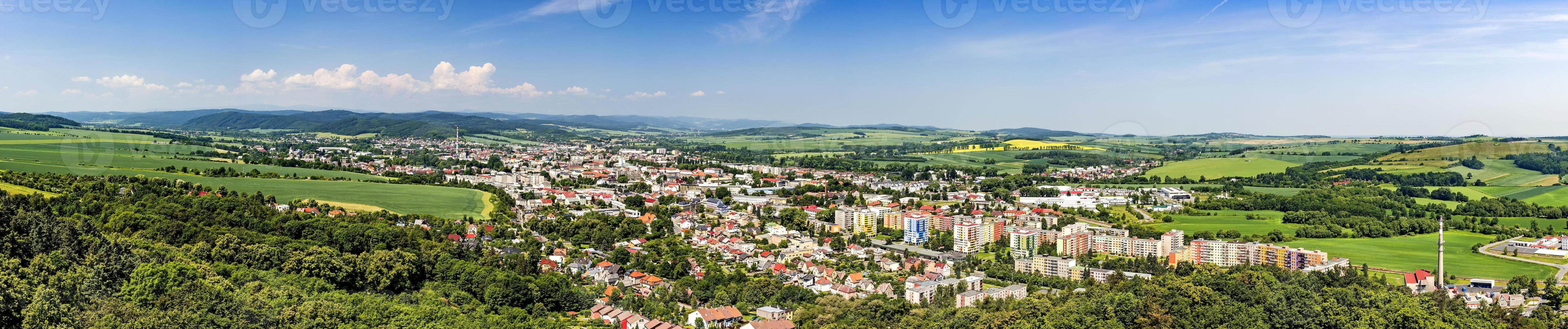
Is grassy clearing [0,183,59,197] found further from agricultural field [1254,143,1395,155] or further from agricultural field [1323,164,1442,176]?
agricultural field [1254,143,1395,155]

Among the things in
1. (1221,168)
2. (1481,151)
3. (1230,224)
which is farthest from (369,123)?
(1481,151)

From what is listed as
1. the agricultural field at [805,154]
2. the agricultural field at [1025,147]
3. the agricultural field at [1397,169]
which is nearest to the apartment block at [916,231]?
the agricultural field at [1397,169]

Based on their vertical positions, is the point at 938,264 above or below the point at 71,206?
below

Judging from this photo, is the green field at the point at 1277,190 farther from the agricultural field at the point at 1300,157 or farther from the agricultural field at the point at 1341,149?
the agricultural field at the point at 1341,149

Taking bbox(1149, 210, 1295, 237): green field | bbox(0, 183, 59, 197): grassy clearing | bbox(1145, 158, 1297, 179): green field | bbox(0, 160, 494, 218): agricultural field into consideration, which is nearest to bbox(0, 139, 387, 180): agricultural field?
bbox(0, 160, 494, 218): agricultural field

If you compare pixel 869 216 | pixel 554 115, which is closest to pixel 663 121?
pixel 554 115

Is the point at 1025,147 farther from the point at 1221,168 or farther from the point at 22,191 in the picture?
the point at 22,191

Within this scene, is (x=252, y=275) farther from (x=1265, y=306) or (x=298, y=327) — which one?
(x=1265, y=306)
